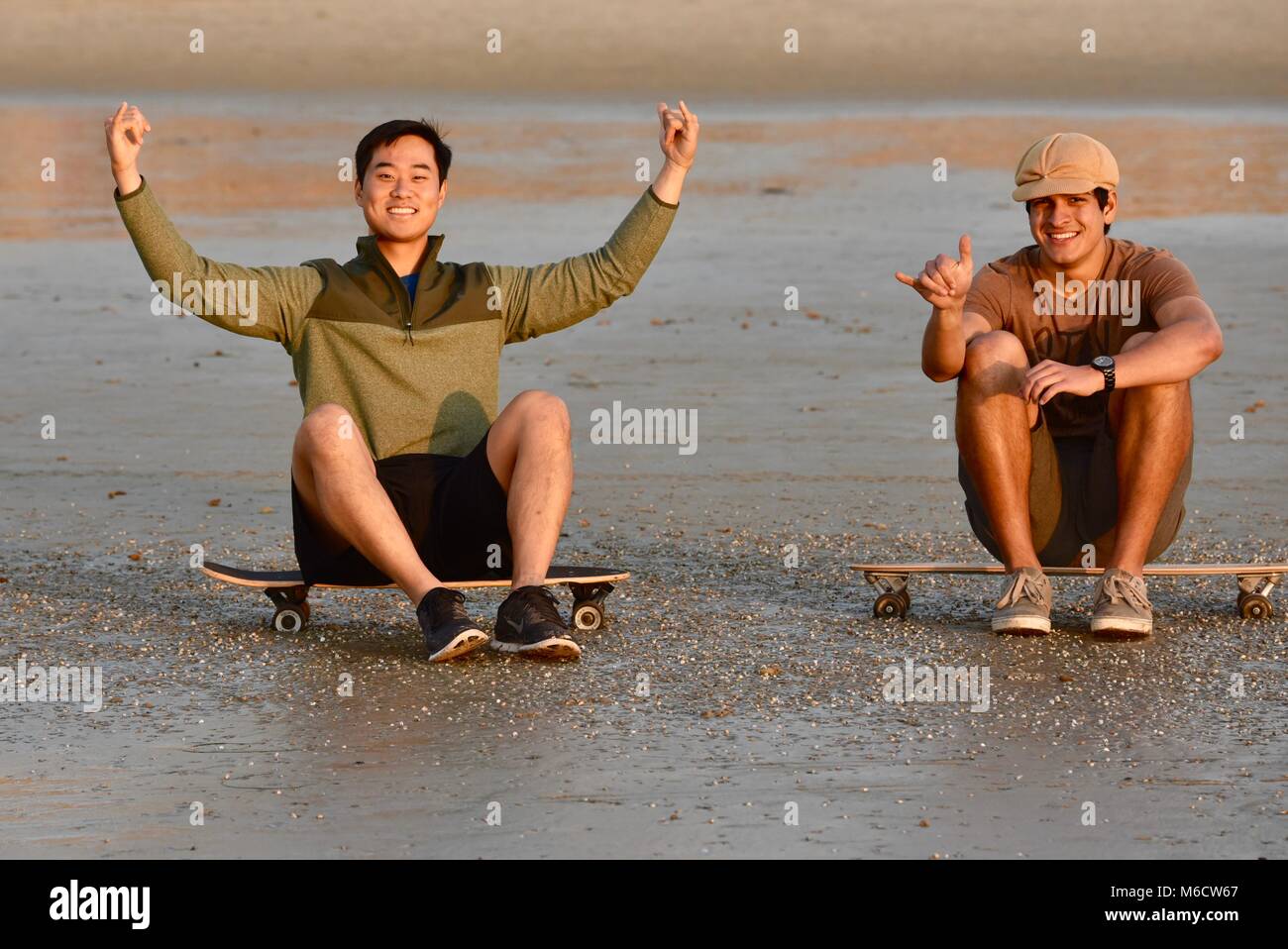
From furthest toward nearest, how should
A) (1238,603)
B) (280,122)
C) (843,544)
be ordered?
(280,122), (843,544), (1238,603)

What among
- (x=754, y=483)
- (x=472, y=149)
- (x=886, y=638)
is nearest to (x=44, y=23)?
(x=472, y=149)

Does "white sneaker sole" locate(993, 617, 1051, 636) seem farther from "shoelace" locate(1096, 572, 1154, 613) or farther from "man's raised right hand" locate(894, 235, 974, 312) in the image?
"man's raised right hand" locate(894, 235, 974, 312)

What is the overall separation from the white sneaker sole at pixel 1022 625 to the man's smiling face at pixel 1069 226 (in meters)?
0.96

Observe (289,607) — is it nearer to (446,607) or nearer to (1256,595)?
(446,607)

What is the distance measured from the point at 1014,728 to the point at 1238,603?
1353 mm

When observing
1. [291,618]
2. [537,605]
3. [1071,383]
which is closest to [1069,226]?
[1071,383]

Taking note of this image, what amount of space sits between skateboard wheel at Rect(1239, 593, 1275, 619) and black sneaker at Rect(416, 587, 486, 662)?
2.11m

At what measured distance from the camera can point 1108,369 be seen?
217 inches

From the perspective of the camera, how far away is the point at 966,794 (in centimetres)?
443

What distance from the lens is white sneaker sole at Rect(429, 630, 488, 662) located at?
17.5 ft

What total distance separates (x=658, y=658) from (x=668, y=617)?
460 millimetres

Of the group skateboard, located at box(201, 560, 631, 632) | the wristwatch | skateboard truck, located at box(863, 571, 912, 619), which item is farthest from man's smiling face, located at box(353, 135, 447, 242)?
the wristwatch

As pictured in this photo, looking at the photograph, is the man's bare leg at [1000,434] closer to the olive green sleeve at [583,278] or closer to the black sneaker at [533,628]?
the olive green sleeve at [583,278]
